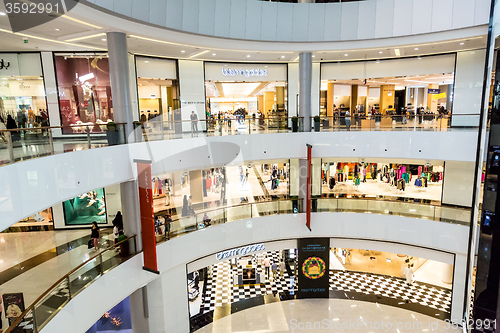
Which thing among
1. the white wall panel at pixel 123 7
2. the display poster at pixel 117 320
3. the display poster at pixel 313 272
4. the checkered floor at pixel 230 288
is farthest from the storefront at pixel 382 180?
the white wall panel at pixel 123 7

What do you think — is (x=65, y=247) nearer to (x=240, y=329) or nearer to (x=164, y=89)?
(x=240, y=329)

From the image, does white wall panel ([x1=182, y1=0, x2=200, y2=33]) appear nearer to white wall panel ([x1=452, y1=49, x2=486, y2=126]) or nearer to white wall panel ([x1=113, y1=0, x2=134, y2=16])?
white wall panel ([x1=113, y1=0, x2=134, y2=16])

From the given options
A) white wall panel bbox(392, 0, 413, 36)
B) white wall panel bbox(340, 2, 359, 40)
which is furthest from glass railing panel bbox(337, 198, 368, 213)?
white wall panel bbox(392, 0, 413, 36)

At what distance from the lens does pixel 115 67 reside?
8.59 metres

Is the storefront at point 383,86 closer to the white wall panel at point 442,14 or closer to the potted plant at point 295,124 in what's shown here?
the potted plant at point 295,124

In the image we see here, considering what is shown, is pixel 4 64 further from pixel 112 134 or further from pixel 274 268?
pixel 274 268

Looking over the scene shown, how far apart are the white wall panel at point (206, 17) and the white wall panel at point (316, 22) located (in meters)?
3.53

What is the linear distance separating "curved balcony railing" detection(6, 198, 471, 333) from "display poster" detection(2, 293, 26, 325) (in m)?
0.48

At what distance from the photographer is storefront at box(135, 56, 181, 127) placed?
483 inches

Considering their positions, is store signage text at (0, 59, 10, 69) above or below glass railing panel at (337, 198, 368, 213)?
above

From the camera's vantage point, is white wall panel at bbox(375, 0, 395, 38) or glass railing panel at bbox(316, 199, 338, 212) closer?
white wall panel at bbox(375, 0, 395, 38)

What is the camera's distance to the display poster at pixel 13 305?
218 inches

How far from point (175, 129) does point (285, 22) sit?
5.45m

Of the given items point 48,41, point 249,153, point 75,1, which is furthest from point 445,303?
point 48,41
